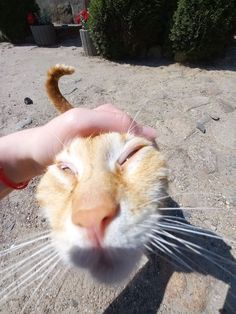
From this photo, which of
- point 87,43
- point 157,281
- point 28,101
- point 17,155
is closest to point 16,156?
point 17,155

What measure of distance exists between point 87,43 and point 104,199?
633 centimetres

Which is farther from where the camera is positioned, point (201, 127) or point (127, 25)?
point (127, 25)

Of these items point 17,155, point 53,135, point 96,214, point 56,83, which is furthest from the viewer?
point 56,83

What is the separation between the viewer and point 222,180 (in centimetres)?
319

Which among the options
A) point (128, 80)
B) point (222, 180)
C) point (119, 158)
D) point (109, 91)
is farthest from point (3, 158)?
point (128, 80)

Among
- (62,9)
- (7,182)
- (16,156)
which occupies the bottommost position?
(62,9)

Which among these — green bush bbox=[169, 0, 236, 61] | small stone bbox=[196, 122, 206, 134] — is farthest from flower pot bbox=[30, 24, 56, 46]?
small stone bbox=[196, 122, 206, 134]

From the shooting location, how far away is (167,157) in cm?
346

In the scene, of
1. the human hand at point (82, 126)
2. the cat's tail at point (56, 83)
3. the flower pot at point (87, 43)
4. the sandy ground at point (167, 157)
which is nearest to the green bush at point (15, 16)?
the sandy ground at point (167, 157)

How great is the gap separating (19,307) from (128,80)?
415 cm

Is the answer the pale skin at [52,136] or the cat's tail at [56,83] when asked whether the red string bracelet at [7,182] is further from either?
the cat's tail at [56,83]

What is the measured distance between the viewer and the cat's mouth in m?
1.05

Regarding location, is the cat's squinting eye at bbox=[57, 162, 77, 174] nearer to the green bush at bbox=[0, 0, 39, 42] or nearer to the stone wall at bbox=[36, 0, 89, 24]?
the green bush at bbox=[0, 0, 39, 42]

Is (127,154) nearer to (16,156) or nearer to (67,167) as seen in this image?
(67,167)
